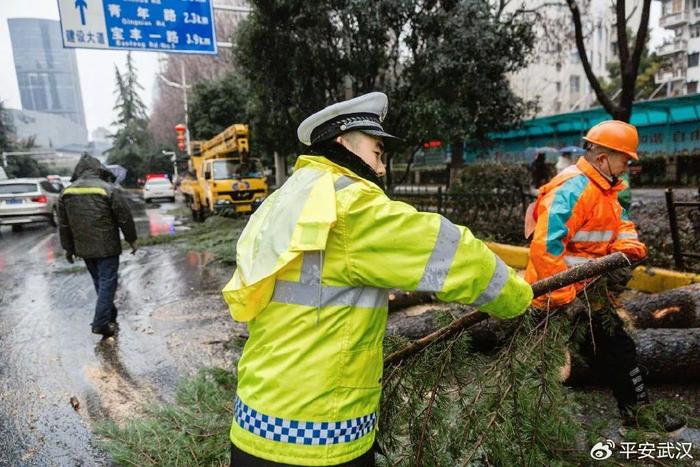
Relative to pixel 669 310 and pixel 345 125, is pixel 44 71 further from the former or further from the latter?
pixel 345 125

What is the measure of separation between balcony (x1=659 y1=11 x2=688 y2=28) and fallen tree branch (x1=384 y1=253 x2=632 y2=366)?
48264mm

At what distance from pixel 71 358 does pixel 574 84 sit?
47.6 m

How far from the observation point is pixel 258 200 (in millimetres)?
14992

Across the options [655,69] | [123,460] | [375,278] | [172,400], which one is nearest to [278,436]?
[375,278]

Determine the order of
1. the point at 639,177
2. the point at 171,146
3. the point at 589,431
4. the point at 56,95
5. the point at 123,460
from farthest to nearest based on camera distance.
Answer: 1. the point at 56,95
2. the point at 171,146
3. the point at 639,177
4. the point at 123,460
5. the point at 589,431

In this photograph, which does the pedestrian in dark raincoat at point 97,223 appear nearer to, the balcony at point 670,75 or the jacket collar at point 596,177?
the jacket collar at point 596,177

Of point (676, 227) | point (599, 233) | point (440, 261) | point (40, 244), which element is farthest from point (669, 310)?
point (40, 244)

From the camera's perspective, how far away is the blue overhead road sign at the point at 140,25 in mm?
9047

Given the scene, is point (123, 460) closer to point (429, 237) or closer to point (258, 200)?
point (429, 237)

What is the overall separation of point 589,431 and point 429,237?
1820 mm

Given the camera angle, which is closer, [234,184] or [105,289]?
[105,289]

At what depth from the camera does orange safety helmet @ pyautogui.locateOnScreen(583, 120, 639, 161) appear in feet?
8.97

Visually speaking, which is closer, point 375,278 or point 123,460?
point 375,278

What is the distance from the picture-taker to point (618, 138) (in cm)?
275
